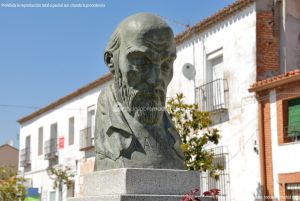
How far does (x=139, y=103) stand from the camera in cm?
622

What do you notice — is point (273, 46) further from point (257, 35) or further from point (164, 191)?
point (164, 191)

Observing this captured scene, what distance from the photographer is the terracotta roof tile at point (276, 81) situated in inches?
516

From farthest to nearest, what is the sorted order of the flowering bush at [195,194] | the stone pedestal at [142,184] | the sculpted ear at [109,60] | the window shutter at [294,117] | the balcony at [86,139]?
the balcony at [86,139]
the window shutter at [294,117]
the sculpted ear at [109,60]
the stone pedestal at [142,184]
the flowering bush at [195,194]

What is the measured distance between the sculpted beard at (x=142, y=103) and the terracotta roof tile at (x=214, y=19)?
31.3ft

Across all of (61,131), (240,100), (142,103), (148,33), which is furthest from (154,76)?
(61,131)

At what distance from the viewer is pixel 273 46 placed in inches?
586

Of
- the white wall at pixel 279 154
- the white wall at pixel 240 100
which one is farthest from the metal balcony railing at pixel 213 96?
the white wall at pixel 279 154

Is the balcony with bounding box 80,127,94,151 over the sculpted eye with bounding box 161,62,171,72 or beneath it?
over

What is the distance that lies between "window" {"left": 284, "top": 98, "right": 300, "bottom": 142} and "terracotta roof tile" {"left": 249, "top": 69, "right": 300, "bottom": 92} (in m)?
0.52

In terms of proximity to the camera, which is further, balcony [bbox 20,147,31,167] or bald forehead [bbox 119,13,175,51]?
balcony [bbox 20,147,31,167]

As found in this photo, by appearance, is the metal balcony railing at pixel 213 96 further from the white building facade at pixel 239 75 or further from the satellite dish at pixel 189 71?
the satellite dish at pixel 189 71

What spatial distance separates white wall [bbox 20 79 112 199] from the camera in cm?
2503

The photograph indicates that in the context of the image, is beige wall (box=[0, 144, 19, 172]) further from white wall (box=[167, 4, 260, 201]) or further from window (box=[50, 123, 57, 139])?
white wall (box=[167, 4, 260, 201])

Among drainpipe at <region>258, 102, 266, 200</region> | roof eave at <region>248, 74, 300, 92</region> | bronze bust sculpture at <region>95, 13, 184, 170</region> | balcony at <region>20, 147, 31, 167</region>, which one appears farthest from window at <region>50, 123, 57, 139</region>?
bronze bust sculpture at <region>95, 13, 184, 170</region>
